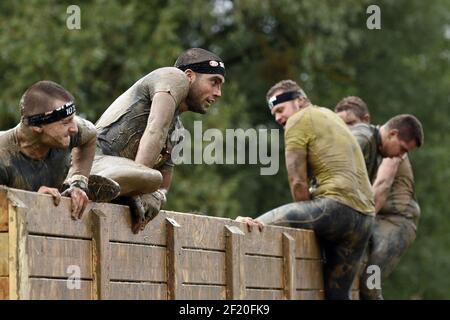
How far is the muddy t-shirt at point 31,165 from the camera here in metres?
8.80

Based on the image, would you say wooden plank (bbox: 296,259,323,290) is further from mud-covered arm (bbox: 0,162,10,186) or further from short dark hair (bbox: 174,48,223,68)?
mud-covered arm (bbox: 0,162,10,186)

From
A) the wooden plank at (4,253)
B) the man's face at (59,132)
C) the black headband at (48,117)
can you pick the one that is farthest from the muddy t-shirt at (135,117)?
the wooden plank at (4,253)

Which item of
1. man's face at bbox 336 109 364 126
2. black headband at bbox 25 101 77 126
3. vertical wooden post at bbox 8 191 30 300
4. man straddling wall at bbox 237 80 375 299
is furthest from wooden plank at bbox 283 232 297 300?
vertical wooden post at bbox 8 191 30 300

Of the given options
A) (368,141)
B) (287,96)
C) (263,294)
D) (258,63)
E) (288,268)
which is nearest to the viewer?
(263,294)

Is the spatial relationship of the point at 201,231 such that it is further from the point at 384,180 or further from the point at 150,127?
the point at 384,180

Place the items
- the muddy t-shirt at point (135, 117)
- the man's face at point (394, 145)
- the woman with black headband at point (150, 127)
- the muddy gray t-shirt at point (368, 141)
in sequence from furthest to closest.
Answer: the muddy gray t-shirt at point (368, 141)
the man's face at point (394, 145)
the muddy t-shirt at point (135, 117)
the woman with black headband at point (150, 127)

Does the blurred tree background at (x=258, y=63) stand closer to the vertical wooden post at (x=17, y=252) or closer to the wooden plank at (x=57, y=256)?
the wooden plank at (x=57, y=256)

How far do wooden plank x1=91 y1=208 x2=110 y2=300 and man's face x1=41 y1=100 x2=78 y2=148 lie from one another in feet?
1.42

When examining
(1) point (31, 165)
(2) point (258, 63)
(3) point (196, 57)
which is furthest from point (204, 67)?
(2) point (258, 63)

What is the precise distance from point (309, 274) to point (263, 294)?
1.40 m

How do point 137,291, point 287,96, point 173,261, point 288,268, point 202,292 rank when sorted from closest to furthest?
point 137,291
point 173,261
point 202,292
point 288,268
point 287,96

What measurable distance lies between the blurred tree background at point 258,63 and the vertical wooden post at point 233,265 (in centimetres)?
1271

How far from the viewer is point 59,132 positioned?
878 cm
